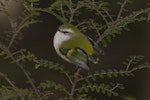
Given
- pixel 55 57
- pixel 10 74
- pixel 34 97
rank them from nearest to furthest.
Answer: pixel 34 97
pixel 10 74
pixel 55 57

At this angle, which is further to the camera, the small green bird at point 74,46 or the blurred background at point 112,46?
the blurred background at point 112,46

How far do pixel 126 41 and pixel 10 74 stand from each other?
741mm

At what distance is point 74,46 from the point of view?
1.13 metres

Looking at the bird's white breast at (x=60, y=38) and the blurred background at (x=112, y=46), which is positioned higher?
the blurred background at (x=112, y=46)

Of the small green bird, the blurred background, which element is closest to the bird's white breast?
the small green bird

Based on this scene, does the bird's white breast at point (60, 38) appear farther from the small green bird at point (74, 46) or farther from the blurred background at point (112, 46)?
the blurred background at point (112, 46)

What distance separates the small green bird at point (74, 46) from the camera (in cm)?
111

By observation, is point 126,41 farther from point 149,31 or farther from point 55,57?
point 55,57

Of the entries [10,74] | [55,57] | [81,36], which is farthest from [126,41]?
[81,36]

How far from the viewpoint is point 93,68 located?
117 inches

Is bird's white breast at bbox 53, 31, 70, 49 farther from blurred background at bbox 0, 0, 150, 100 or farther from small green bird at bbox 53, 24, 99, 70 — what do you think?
blurred background at bbox 0, 0, 150, 100

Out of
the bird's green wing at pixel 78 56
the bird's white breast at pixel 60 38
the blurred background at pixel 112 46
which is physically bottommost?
the bird's green wing at pixel 78 56

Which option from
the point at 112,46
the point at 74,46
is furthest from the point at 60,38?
the point at 112,46

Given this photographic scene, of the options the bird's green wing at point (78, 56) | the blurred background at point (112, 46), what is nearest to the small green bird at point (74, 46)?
the bird's green wing at point (78, 56)
